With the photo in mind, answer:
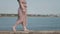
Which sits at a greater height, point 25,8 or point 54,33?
point 25,8

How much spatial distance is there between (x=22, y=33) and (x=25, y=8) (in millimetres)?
1303

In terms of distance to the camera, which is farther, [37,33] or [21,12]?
[21,12]

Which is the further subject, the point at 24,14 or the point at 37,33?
the point at 24,14

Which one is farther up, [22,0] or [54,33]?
[22,0]

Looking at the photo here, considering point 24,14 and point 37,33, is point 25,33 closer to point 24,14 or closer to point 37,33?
point 37,33

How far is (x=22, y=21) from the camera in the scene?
9.40 meters

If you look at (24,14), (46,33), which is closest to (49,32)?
(46,33)

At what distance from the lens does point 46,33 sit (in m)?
8.41

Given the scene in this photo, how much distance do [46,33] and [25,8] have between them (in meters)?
1.59

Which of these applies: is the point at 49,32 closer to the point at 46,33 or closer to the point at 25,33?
the point at 46,33

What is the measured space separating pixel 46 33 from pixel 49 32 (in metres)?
0.13

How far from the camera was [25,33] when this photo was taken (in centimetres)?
855

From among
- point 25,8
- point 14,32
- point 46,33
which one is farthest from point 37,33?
point 25,8

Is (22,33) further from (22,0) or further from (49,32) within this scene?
(22,0)
